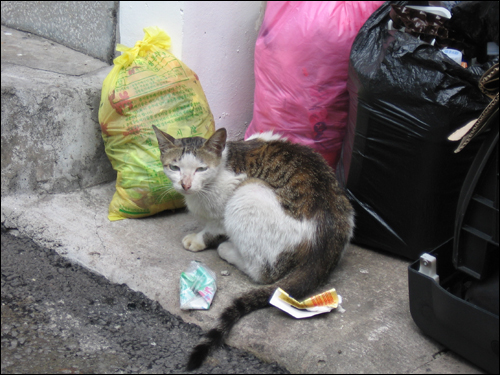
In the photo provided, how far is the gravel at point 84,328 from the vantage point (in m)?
1.72

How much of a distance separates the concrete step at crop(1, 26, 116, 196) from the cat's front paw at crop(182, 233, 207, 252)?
84 cm

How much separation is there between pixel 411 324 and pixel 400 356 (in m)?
0.21

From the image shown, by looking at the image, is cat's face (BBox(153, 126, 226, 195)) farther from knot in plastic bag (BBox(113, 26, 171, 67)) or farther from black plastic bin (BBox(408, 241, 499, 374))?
black plastic bin (BBox(408, 241, 499, 374))

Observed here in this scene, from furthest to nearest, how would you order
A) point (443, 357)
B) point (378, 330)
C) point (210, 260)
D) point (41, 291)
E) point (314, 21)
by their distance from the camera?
1. point (314, 21)
2. point (210, 260)
3. point (41, 291)
4. point (378, 330)
5. point (443, 357)

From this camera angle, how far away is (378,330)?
1876mm

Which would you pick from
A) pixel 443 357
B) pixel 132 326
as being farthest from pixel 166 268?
pixel 443 357

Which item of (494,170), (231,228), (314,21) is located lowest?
(231,228)

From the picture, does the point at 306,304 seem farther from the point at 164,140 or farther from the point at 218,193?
the point at 164,140

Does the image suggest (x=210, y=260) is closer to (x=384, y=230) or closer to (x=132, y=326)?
(x=132, y=326)

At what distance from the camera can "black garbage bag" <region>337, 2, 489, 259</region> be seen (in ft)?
6.70

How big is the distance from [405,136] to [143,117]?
142 centimetres

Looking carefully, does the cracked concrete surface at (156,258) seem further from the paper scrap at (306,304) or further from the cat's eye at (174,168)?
the cat's eye at (174,168)

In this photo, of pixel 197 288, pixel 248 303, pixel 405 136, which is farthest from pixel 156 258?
pixel 405 136

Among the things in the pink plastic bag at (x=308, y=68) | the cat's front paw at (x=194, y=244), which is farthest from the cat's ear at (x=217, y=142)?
the pink plastic bag at (x=308, y=68)
